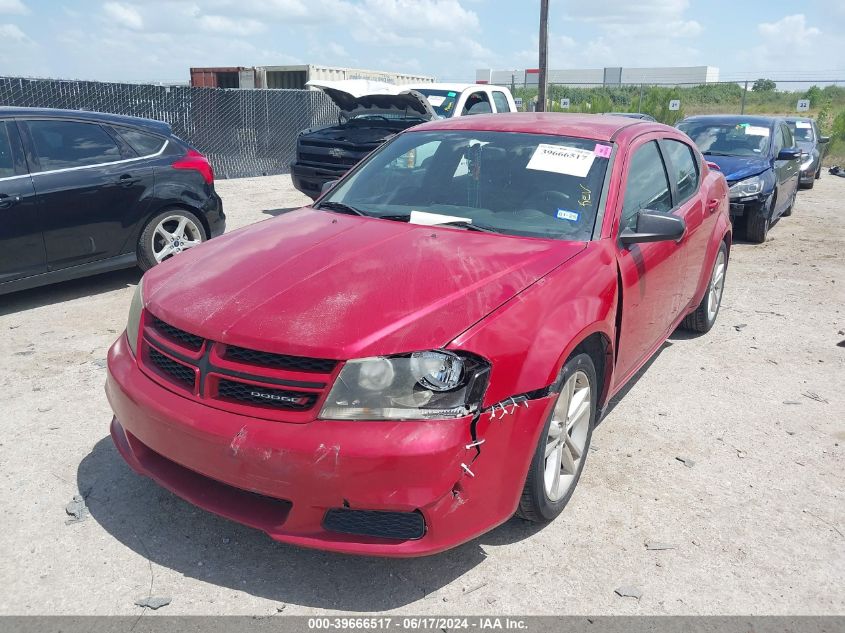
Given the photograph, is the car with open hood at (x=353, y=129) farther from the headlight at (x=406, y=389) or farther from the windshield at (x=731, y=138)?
the headlight at (x=406, y=389)

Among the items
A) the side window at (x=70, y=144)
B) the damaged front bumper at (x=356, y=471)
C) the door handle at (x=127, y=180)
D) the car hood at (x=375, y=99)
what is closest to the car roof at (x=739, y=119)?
the car hood at (x=375, y=99)

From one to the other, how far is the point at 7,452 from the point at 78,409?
54cm

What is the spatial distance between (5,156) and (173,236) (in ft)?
5.04

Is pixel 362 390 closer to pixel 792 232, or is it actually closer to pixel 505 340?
pixel 505 340

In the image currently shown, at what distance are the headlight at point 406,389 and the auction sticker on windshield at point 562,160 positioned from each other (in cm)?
160

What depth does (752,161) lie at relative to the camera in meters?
9.55

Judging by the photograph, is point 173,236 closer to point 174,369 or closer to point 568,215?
point 174,369

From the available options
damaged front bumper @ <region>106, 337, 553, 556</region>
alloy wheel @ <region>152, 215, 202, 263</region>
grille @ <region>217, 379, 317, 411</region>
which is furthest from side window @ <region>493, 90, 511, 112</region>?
grille @ <region>217, 379, 317, 411</region>

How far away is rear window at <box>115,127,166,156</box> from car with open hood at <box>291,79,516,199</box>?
2.86 metres

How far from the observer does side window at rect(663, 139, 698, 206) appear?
461 cm

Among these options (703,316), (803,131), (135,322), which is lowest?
(703,316)

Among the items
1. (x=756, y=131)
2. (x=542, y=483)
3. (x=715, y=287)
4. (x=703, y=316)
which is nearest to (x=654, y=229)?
(x=542, y=483)

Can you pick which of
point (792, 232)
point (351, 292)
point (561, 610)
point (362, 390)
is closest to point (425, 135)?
point (351, 292)

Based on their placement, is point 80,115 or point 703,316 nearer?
point 703,316
